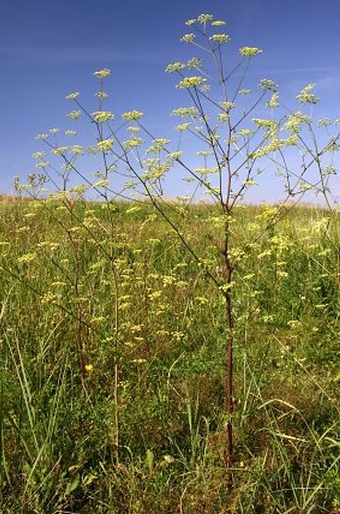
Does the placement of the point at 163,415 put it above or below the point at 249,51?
below

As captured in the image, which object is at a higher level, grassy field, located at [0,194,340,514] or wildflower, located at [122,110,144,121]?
wildflower, located at [122,110,144,121]

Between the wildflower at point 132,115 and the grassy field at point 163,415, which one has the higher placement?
the wildflower at point 132,115

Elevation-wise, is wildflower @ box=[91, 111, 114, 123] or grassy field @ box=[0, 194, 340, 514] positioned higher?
wildflower @ box=[91, 111, 114, 123]

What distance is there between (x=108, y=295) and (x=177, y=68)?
2632mm

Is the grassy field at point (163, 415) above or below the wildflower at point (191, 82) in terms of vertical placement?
below

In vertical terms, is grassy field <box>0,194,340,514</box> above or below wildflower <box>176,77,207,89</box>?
below

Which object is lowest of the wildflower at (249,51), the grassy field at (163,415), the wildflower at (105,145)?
the grassy field at (163,415)

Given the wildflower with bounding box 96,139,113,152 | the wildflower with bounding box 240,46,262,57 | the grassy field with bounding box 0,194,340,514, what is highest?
the wildflower with bounding box 240,46,262,57

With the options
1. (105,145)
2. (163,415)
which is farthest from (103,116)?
(163,415)

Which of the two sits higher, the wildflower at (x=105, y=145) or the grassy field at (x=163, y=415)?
the wildflower at (x=105, y=145)

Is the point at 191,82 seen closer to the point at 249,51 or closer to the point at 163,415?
the point at 249,51

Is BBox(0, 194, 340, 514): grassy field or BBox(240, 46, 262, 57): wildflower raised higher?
BBox(240, 46, 262, 57): wildflower

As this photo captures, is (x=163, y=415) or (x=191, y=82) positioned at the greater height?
(x=191, y=82)

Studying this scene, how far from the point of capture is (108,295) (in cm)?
491
